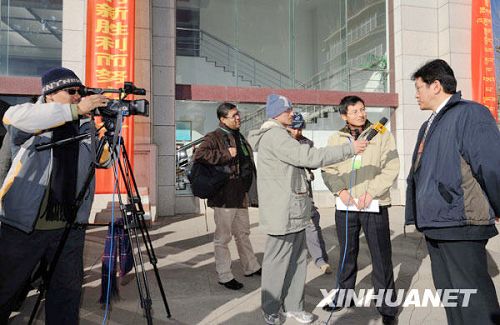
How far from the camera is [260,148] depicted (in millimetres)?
3072

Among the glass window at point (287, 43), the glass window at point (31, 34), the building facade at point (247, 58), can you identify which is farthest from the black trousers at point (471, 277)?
the glass window at point (31, 34)

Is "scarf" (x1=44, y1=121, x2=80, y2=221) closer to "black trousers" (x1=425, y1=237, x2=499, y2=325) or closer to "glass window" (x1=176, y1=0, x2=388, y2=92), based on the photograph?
"black trousers" (x1=425, y1=237, x2=499, y2=325)

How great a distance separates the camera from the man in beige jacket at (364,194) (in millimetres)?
3176

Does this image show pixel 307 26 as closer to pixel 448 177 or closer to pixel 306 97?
pixel 306 97

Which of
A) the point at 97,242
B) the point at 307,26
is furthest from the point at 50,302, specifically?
the point at 307,26

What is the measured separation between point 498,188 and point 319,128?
8698mm

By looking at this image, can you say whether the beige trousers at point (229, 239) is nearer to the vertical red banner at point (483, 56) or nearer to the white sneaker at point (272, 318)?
the white sneaker at point (272, 318)

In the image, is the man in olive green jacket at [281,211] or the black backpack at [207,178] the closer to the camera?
the man in olive green jacket at [281,211]

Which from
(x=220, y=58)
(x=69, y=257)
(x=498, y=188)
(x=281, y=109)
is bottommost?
(x=69, y=257)

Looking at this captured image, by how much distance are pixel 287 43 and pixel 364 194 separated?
8787 millimetres

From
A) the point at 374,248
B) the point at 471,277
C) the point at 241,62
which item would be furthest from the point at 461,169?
the point at 241,62

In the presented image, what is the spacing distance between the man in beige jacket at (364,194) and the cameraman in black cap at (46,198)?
2159 millimetres

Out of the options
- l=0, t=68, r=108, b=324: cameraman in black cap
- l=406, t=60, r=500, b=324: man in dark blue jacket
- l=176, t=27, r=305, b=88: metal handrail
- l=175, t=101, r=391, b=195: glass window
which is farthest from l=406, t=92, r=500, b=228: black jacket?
l=176, t=27, r=305, b=88: metal handrail

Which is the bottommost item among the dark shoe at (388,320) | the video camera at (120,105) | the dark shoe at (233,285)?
the dark shoe at (388,320)
